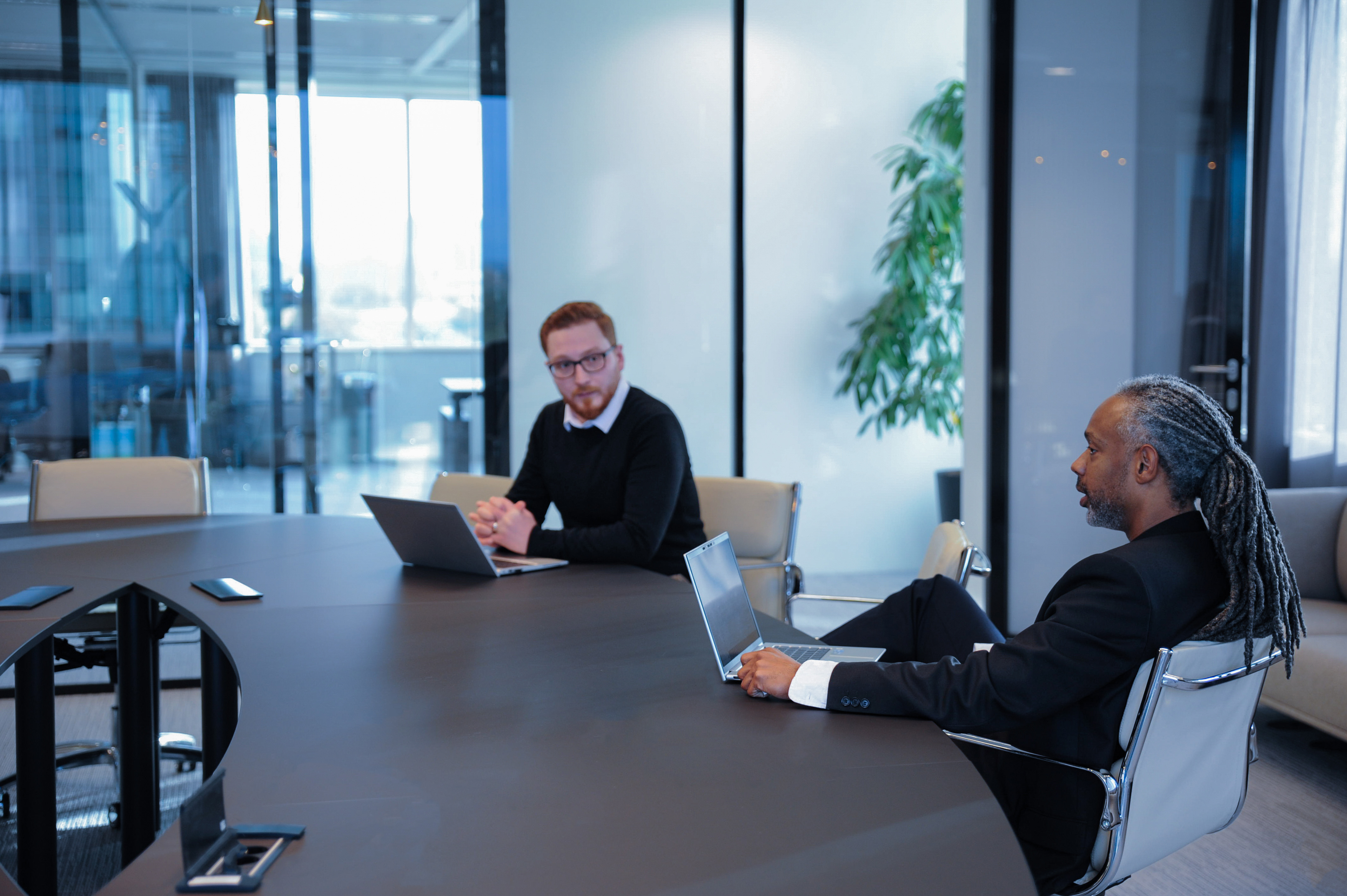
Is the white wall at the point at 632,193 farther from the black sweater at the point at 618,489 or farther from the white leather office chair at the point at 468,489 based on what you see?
the black sweater at the point at 618,489

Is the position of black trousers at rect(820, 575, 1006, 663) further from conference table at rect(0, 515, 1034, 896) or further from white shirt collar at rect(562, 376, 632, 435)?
white shirt collar at rect(562, 376, 632, 435)

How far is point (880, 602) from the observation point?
2424mm

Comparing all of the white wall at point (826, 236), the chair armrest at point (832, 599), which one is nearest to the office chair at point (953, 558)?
the chair armrest at point (832, 599)

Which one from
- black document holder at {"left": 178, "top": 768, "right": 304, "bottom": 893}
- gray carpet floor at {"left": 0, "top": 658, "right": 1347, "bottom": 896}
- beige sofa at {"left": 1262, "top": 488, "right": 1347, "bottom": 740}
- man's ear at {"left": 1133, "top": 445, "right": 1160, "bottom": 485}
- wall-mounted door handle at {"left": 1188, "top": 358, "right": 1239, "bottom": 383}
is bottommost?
gray carpet floor at {"left": 0, "top": 658, "right": 1347, "bottom": 896}

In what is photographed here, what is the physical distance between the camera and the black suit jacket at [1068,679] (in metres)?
1.51

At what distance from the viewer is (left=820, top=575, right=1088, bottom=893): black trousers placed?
5.90ft

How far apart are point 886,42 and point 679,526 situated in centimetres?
400

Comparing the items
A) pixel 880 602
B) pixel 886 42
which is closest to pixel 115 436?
pixel 880 602

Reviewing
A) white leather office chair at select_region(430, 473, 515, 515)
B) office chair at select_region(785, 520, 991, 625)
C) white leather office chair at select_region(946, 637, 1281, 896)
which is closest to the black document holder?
white leather office chair at select_region(946, 637, 1281, 896)

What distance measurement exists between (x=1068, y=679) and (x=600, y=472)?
1641mm

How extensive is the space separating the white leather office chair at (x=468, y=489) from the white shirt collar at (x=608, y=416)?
558 millimetres

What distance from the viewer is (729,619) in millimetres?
1745

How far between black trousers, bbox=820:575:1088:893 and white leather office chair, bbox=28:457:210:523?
2412 mm

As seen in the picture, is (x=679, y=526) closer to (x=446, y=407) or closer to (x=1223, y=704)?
(x=1223, y=704)
